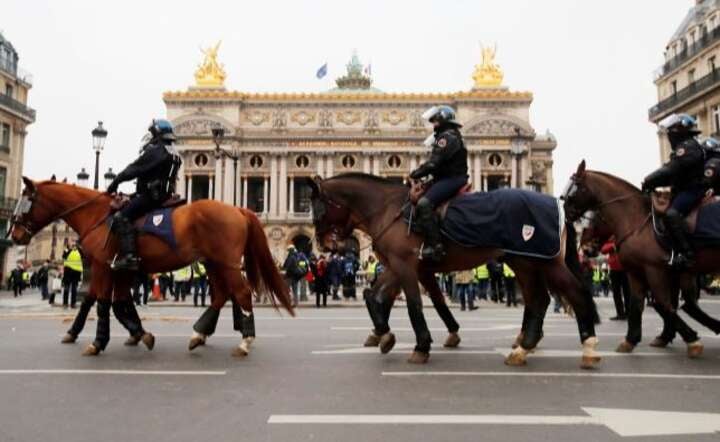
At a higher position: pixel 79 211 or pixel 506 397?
pixel 79 211

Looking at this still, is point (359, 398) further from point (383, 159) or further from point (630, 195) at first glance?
point (383, 159)

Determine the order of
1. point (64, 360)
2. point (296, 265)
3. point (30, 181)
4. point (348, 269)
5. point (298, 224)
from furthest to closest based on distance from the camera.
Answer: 1. point (298, 224)
2. point (348, 269)
3. point (296, 265)
4. point (30, 181)
5. point (64, 360)

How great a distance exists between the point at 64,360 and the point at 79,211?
204 centimetres

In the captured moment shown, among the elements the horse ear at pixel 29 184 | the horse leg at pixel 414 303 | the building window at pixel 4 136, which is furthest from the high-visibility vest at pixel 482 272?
the building window at pixel 4 136

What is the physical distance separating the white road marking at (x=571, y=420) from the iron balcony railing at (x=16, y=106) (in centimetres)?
4533

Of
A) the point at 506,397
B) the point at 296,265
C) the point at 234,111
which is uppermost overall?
the point at 234,111

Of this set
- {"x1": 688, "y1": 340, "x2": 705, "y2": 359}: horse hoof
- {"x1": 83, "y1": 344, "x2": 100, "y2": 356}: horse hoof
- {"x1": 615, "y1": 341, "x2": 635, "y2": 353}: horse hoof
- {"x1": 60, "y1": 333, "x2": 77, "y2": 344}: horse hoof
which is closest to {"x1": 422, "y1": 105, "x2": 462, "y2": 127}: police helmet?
{"x1": 615, "y1": 341, "x2": 635, "y2": 353}: horse hoof

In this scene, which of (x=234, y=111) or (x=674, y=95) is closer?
(x=674, y=95)

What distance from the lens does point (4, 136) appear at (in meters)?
42.8

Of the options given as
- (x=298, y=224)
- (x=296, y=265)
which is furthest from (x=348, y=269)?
(x=298, y=224)

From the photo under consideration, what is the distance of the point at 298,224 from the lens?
6159cm

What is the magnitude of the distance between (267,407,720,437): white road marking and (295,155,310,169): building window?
60.4m

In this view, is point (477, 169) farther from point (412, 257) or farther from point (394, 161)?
point (412, 257)

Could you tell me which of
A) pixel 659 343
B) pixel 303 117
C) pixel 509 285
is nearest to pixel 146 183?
pixel 659 343
